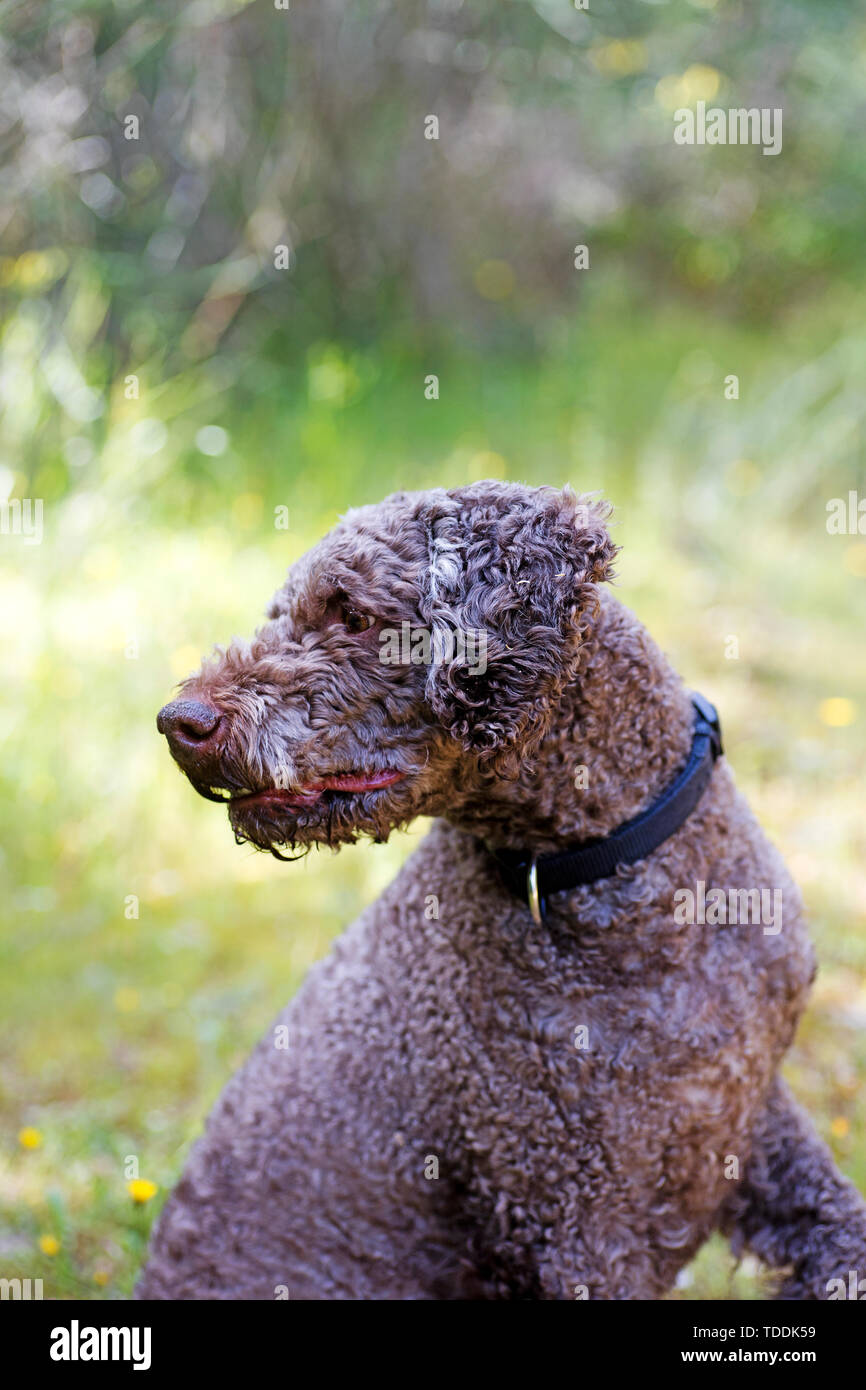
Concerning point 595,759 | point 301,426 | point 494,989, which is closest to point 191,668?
point 494,989

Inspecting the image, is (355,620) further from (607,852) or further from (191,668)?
(191,668)

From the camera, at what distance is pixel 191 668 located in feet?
11.9

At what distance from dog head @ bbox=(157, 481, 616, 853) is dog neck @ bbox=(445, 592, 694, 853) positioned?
0.07m

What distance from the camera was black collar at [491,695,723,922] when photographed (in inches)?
75.0

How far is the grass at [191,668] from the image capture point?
3.00m

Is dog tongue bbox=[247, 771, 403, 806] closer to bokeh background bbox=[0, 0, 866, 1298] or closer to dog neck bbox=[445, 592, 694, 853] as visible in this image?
dog neck bbox=[445, 592, 694, 853]

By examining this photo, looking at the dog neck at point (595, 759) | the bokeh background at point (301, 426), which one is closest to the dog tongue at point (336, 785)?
the dog neck at point (595, 759)

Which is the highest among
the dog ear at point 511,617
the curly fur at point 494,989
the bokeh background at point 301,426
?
the bokeh background at point 301,426

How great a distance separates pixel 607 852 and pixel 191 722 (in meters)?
0.68

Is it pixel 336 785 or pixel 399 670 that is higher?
pixel 399 670

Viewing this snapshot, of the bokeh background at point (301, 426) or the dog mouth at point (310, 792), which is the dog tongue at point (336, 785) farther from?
the bokeh background at point (301, 426)

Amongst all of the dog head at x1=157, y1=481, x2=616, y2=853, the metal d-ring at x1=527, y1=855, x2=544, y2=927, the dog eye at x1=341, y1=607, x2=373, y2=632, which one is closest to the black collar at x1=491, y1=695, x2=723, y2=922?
the metal d-ring at x1=527, y1=855, x2=544, y2=927
